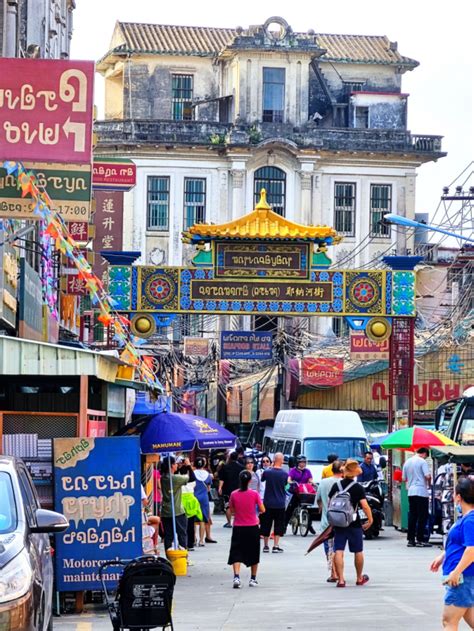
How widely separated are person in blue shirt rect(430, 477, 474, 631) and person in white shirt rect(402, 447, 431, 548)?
1611 centimetres

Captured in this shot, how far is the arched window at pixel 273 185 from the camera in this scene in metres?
70.1

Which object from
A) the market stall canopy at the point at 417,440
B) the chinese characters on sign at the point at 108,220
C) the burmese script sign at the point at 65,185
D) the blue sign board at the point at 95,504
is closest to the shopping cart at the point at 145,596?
the blue sign board at the point at 95,504

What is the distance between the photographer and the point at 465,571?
11.9 meters

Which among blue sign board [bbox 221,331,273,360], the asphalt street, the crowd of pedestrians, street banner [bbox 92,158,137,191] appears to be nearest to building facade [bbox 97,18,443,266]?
blue sign board [bbox 221,331,273,360]

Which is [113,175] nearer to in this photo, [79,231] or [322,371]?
[79,231]

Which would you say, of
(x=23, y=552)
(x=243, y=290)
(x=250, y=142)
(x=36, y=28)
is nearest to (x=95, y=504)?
(x=23, y=552)

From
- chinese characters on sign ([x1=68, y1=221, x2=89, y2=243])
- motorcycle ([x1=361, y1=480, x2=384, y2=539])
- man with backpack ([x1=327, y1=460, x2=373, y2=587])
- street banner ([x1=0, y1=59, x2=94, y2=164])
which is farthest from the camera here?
chinese characters on sign ([x1=68, y1=221, x2=89, y2=243])

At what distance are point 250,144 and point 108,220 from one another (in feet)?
83.7

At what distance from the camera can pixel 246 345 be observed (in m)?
50.3

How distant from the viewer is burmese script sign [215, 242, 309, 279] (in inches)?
1489

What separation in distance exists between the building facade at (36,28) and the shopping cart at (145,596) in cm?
1597

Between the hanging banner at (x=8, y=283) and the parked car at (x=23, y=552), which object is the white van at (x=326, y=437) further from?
the parked car at (x=23, y=552)

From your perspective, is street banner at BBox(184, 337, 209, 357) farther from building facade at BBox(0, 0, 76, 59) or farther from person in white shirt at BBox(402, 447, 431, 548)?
person in white shirt at BBox(402, 447, 431, 548)

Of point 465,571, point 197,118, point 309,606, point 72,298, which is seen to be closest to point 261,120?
point 197,118
